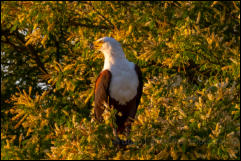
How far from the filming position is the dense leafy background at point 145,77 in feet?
12.0

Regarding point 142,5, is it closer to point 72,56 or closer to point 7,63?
point 72,56

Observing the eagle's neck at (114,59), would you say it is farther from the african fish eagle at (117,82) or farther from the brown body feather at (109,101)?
the brown body feather at (109,101)

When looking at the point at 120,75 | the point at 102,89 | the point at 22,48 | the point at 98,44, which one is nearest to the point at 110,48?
the point at 98,44

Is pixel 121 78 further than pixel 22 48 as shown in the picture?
No

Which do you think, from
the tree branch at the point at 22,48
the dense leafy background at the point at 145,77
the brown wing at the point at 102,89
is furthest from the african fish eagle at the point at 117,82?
the tree branch at the point at 22,48

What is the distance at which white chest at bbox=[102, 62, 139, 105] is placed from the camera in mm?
5199

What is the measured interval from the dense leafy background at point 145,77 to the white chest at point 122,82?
342 millimetres

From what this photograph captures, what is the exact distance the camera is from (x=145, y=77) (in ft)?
22.7

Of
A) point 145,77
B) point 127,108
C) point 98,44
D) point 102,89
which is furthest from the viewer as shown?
point 145,77

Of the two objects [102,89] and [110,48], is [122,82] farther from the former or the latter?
[110,48]

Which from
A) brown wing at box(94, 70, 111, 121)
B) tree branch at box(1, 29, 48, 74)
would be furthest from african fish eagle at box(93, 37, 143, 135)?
tree branch at box(1, 29, 48, 74)

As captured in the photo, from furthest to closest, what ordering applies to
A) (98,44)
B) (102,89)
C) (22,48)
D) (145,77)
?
1. (22,48)
2. (145,77)
3. (98,44)
4. (102,89)

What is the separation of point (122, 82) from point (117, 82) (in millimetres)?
70

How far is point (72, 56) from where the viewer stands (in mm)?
8875
